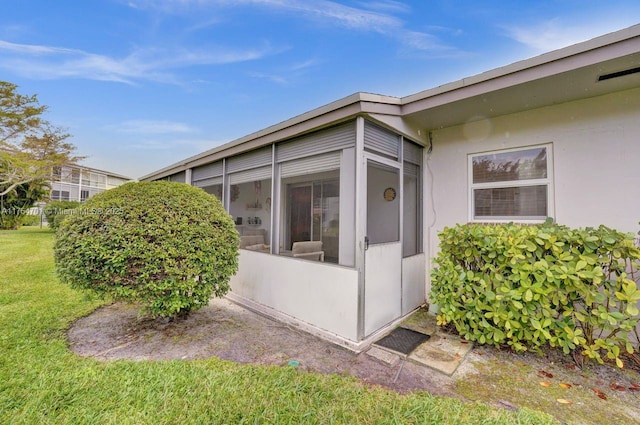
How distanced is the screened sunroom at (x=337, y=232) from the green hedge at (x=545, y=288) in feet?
2.87

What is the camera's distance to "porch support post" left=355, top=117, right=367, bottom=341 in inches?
133

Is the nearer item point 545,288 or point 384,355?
point 545,288

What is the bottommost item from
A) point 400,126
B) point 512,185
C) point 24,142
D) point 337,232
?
point 337,232

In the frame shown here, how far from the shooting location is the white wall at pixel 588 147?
3.15 metres

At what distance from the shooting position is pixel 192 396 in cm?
232

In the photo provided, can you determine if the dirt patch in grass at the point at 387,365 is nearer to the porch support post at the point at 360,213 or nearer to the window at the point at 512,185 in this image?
the porch support post at the point at 360,213

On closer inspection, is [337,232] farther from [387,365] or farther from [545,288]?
[545,288]

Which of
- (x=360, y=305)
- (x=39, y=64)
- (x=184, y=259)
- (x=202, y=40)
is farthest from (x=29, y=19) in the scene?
(x=360, y=305)

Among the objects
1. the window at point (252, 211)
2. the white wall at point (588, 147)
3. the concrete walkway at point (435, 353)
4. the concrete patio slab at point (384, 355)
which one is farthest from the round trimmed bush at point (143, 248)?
the white wall at point (588, 147)

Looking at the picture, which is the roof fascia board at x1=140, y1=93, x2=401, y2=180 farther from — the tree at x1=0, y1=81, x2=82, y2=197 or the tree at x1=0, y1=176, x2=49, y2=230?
the tree at x1=0, y1=176, x2=49, y2=230

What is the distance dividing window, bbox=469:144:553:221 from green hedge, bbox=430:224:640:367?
0.66 m

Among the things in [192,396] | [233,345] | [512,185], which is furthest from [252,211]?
[512,185]

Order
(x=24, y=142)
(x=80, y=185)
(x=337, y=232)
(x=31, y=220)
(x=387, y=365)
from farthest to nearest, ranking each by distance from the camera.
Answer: (x=80, y=185) < (x=31, y=220) < (x=24, y=142) < (x=337, y=232) < (x=387, y=365)

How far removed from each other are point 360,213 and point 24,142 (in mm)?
27613
